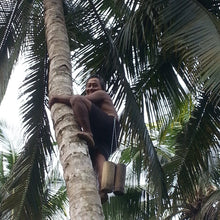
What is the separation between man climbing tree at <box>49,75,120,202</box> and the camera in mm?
4809

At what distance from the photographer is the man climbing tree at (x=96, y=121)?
4.81 m

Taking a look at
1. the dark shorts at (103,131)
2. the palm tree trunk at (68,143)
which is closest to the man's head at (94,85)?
the palm tree trunk at (68,143)

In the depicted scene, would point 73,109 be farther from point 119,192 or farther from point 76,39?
point 76,39

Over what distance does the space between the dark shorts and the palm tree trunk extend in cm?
38

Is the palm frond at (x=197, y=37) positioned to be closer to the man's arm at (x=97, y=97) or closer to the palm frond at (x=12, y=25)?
the man's arm at (x=97, y=97)

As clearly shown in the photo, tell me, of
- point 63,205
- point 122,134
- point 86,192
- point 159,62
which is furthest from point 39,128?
point 63,205

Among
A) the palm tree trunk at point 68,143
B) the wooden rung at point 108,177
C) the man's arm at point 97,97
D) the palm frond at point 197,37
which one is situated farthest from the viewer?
the man's arm at point 97,97

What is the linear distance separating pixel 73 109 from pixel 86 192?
110 cm

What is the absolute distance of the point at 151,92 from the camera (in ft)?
24.9

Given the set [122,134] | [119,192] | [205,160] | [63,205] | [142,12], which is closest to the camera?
[119,192]

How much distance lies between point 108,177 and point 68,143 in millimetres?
451

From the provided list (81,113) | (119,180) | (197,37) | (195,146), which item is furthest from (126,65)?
(119,180)

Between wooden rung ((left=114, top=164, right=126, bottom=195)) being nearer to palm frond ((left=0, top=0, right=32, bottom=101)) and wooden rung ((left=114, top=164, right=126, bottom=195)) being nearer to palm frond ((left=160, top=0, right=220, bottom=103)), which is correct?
Answer: palm frond ((left=160, top=0, right=220, bottom=103))

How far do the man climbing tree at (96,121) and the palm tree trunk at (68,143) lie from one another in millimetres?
81
